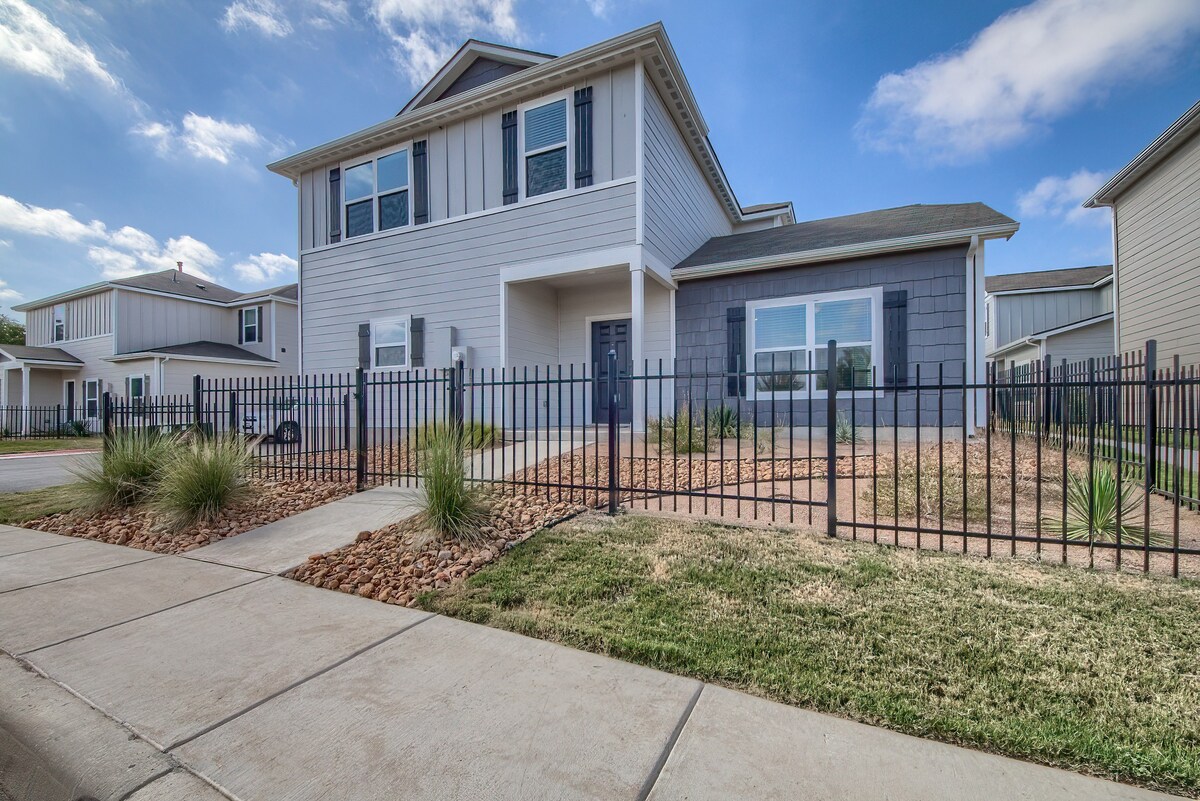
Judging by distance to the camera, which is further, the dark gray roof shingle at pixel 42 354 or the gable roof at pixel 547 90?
the dark gray roof shingle at pixel 42 354

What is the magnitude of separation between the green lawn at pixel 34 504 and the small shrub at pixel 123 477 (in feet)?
0.87

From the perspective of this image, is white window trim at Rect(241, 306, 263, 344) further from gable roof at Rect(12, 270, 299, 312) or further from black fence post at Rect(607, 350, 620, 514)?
black fence post at Rect(607, 350, 620, 514)

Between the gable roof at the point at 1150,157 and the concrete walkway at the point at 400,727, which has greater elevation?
the gable roof at the point at 1150,157

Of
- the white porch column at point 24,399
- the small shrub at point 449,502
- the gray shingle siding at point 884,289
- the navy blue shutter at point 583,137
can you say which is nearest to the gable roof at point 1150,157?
the gray shingle siding at point 884,289

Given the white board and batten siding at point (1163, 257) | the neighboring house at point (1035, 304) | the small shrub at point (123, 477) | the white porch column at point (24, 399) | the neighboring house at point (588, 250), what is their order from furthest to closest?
the white porch column at point (24, 399), the neighboring house at point (1035, 304), the white board and batten siding at point (1163, 257), the neighboring house at point (588, 250), the small shrub at point (123, 477)

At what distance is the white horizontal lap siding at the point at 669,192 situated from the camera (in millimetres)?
9023

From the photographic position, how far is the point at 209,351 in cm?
2081

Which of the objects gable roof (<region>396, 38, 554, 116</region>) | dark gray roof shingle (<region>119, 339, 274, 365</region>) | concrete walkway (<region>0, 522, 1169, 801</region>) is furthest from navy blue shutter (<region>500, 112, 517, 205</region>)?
dark gray roof shingle (<region>119, 339, 274, 365</region>)

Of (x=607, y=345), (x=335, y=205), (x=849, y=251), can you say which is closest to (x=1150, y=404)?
(x=849, y=251)

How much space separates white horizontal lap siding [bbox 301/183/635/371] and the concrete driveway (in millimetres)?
4752

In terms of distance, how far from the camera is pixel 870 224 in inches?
404

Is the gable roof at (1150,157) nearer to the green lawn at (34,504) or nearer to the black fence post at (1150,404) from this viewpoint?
the black fence post at (1150,404)

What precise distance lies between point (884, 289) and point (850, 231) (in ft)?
5.77

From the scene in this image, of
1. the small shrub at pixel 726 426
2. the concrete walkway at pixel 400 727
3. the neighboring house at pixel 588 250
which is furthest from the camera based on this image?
the neighboring house at pixel 588 250
